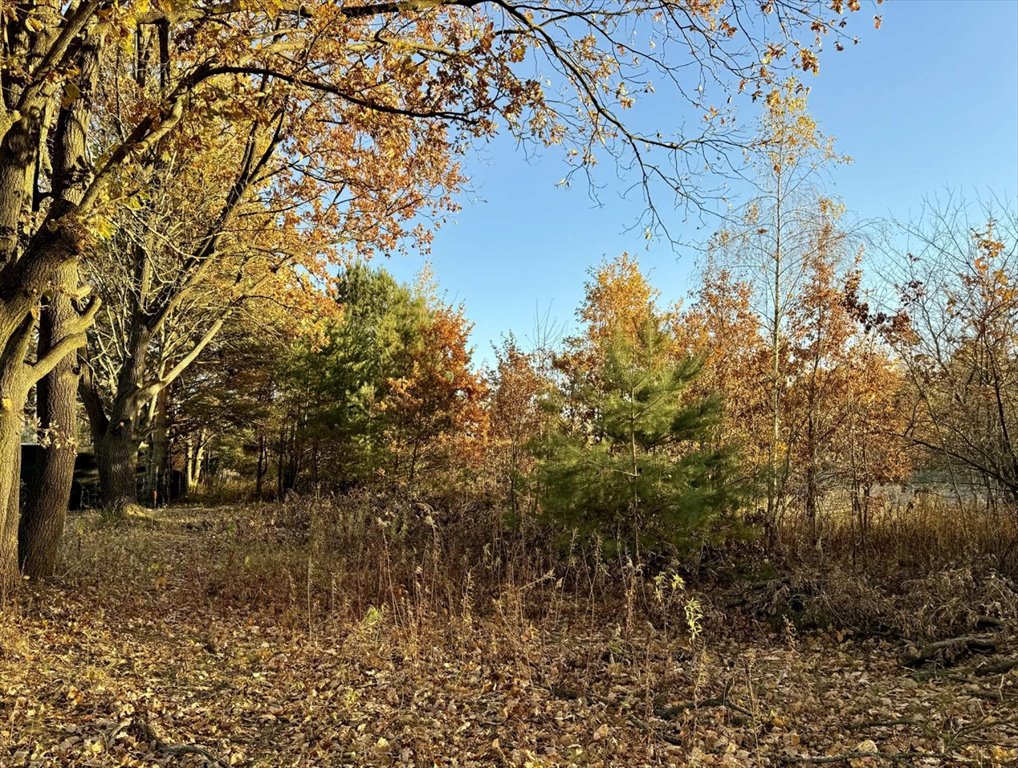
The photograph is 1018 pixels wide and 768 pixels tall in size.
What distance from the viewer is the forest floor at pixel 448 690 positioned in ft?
12.1

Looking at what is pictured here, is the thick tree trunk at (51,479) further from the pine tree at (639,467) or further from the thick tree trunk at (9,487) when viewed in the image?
the pine tree at (639,467)

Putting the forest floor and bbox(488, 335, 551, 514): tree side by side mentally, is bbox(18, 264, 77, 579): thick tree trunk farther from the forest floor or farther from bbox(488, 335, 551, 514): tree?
bbox(488, 335, 551, 514): tree

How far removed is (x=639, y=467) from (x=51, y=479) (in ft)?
22.3

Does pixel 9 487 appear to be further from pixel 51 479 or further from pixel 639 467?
pixel 639 467

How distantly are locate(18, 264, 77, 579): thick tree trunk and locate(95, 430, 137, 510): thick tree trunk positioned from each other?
18.9 ft

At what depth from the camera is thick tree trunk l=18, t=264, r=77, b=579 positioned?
6.91 metres

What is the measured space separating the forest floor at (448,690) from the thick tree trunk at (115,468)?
6259 mm

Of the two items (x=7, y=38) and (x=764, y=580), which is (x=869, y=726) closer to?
(x=764, y=580)

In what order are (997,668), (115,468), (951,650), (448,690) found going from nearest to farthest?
(448,690) → (997,668) → (951,650) → (115,468)

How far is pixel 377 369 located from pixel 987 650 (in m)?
17.2

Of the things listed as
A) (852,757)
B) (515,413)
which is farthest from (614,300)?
(852,757)

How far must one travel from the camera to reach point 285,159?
10195 millimetres

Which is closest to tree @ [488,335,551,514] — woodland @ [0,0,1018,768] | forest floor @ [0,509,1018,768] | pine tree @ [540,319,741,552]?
woodland @ [0,0,1018,768]

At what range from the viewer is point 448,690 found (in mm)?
4703
